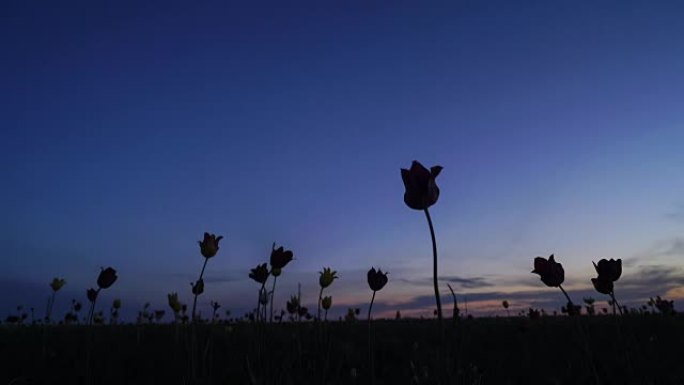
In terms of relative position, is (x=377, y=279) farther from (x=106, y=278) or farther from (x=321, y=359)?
(x=106, y=278)

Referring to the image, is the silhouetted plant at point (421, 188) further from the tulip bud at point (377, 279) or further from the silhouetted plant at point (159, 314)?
the silhouetted plant at point (159, 314)

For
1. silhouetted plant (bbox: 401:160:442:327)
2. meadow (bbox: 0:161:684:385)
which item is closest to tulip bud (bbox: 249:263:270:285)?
meadow (bbox: 0:161:684:385)

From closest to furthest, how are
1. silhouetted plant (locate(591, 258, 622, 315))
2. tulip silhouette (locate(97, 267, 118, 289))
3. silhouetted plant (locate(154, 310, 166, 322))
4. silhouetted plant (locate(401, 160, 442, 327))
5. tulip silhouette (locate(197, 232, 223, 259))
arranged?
silhouetted plant (locate(401, 160, 442, 327))
silhouetted plant (locate(591, 258, 622, 315))
tulip silhouette (locate(197, 232, 223, 259))
tulip silhouette (locate(97, 267, 118, 289))
silhouetted plant (locate(154, 310, 166, 322))

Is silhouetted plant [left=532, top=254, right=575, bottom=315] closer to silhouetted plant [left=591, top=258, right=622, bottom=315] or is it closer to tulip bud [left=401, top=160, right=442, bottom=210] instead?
silhouetted plant [left=591, top=258, right=622, bottom=315]

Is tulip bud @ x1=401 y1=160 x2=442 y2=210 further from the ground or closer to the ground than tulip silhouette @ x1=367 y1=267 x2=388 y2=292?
further from the ground

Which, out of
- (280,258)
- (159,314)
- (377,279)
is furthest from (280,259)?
(159,314)

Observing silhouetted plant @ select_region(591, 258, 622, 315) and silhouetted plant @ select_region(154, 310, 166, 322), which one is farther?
silhouetted plant @ select_region(154, 310, 166, 322)

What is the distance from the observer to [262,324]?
4.87 metres

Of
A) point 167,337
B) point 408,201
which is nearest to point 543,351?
point 408,201

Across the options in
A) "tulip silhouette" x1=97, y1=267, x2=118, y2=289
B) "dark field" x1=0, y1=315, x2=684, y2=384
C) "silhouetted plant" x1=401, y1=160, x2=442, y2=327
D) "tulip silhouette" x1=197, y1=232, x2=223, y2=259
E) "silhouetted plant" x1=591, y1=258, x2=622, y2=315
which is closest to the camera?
"silhouetted plant" x1=401, y1=160, x2=442, y2=327

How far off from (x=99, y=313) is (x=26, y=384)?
10.1m

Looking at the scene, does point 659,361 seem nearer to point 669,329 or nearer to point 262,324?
point 669,329

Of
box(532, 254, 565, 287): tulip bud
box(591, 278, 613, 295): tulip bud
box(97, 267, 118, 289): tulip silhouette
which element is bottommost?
box(591, 278, 613, 295): tulip bud

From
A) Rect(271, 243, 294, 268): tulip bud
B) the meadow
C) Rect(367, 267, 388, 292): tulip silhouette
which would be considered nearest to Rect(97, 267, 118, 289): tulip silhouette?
the meadow
